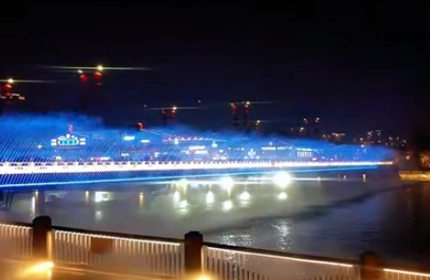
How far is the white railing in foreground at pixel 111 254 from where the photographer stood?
10.0 meters

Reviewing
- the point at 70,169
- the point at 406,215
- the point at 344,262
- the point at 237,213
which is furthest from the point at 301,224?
the point at 344,262

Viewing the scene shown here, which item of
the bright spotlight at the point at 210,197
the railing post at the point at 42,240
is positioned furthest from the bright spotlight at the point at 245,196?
the railing post at the point at 42,240

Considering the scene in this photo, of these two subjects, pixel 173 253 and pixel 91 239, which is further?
pixel 173 253

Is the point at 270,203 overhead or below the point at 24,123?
below

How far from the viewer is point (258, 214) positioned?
142 feet

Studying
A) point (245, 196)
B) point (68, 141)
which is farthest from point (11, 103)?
point (245, 196)

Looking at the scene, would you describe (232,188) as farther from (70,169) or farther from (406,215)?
(70,169)

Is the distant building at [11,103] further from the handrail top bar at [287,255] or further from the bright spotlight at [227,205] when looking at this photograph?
the handrail top bar at [287,255]

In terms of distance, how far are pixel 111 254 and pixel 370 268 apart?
5398 millimetres

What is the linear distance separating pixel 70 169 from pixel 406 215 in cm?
2329

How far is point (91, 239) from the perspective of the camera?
10.1 meters

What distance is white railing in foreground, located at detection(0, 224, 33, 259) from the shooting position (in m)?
10.9

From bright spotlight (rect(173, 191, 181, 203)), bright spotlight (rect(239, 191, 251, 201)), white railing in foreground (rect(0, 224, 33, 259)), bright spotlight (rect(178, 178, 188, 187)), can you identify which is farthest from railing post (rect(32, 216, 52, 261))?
bright spotlight (rect(239, 191, 251, 201))

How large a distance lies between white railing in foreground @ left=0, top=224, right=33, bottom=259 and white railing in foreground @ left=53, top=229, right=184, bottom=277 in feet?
1.76
